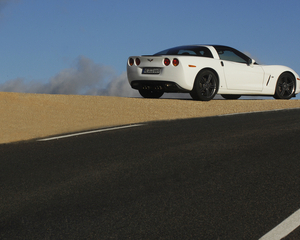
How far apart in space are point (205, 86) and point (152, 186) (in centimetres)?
837

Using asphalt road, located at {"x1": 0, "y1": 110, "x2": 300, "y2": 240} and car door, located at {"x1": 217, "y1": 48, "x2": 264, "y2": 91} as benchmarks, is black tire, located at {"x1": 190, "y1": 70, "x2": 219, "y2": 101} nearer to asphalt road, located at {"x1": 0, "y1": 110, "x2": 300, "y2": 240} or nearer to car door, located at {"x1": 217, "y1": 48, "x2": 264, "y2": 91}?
car door, located at {"x1": 217, "y1": 48, "x2": 264, "y2": 91}

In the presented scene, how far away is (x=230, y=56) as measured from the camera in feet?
44.0

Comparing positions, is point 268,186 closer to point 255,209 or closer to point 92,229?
point 255,209

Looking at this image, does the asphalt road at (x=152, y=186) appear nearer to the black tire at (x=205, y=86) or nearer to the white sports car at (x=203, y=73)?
the white sports car at (x=203, y=73)

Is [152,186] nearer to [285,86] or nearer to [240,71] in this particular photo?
[240,71]

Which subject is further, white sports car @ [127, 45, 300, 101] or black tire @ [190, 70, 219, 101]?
black tire @ [190, 70, 219, 101]

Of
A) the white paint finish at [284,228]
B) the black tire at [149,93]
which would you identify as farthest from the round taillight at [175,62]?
the white paint finish at [284,228]

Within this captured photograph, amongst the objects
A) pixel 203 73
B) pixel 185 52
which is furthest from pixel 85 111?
pixel 203 73

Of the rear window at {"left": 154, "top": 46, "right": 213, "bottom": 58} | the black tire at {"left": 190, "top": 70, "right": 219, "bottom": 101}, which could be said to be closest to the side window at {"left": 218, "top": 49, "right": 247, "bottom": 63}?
the rear window at {"left": 154, "top": 46, "right": 213, "bottom": 58}

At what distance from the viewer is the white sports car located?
1212cm

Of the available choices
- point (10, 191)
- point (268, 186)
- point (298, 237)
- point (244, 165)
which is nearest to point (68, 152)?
point (10, 191)

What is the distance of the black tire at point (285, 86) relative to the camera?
14.6 metres

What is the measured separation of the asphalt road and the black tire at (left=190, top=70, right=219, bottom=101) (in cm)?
464

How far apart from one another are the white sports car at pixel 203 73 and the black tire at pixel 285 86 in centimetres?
10
